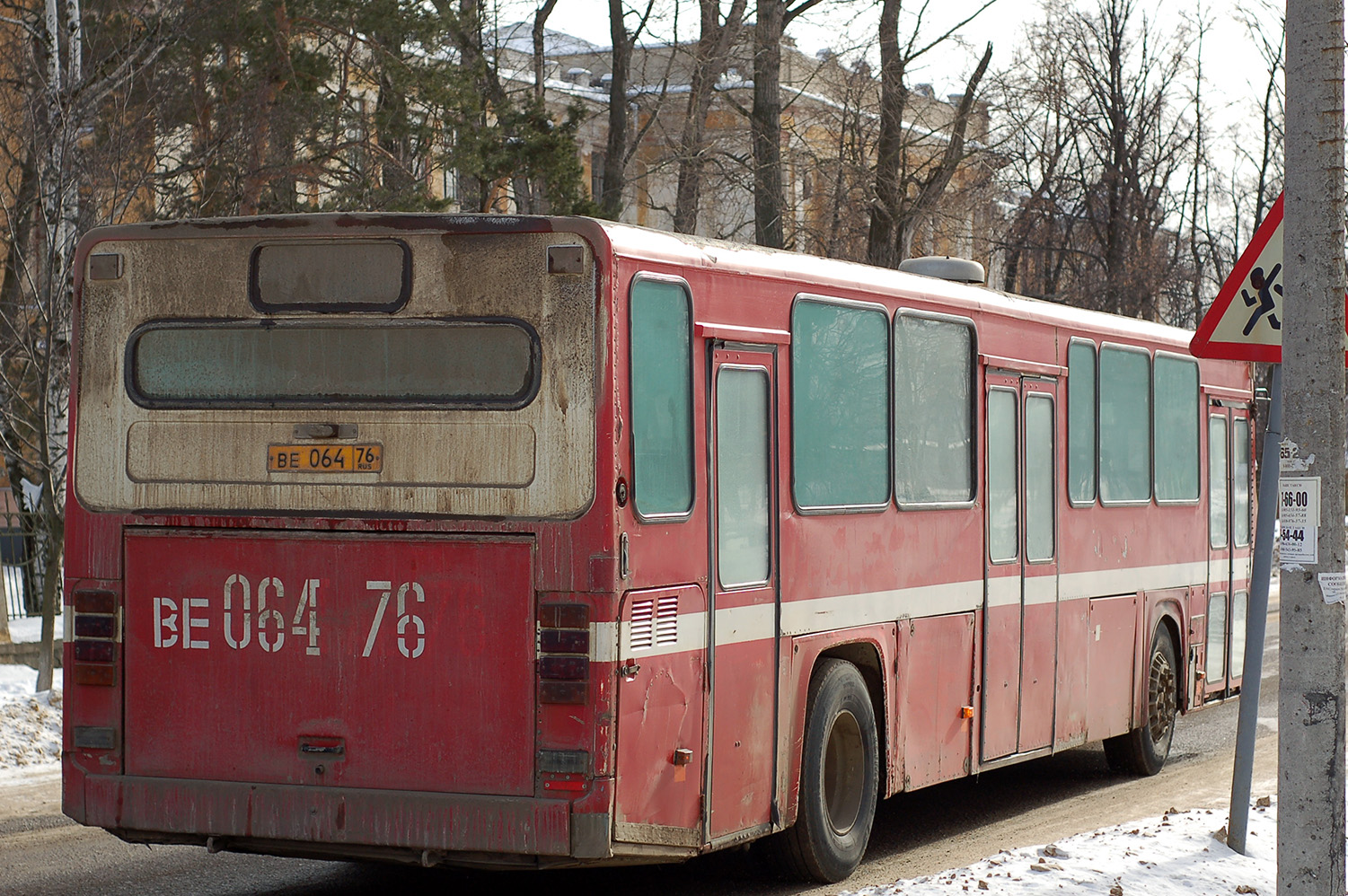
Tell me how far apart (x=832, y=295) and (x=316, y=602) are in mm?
2827

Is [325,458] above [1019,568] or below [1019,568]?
above

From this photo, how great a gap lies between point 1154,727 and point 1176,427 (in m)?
2.07

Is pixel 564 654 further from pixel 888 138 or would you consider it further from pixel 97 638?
pixel 888 138

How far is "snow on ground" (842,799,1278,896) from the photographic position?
7.12 metres

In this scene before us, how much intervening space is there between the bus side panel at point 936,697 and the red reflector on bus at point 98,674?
12.1ft

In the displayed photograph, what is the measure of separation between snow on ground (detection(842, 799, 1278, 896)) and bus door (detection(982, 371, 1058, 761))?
1.21m

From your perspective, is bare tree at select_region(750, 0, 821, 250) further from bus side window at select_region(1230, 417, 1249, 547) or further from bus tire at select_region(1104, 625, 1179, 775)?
bus tire at select_region(1104, 625, 1179, 775)

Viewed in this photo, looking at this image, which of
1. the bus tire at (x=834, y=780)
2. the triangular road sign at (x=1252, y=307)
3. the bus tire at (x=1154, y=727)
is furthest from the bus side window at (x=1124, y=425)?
the triangular road sign at (x=1252, y=307)

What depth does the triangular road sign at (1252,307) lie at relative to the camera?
23.8 ft

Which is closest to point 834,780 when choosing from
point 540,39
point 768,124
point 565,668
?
point 565,668

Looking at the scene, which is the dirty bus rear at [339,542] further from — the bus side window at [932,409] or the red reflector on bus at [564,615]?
the bus side window at [932,409]

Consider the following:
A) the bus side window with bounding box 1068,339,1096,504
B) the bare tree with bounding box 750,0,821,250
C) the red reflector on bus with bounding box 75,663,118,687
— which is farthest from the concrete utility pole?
the bare tree with bounding box 750,0,821,250

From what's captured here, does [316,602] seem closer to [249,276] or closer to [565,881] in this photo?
[249,276]

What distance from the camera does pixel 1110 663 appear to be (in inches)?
435
